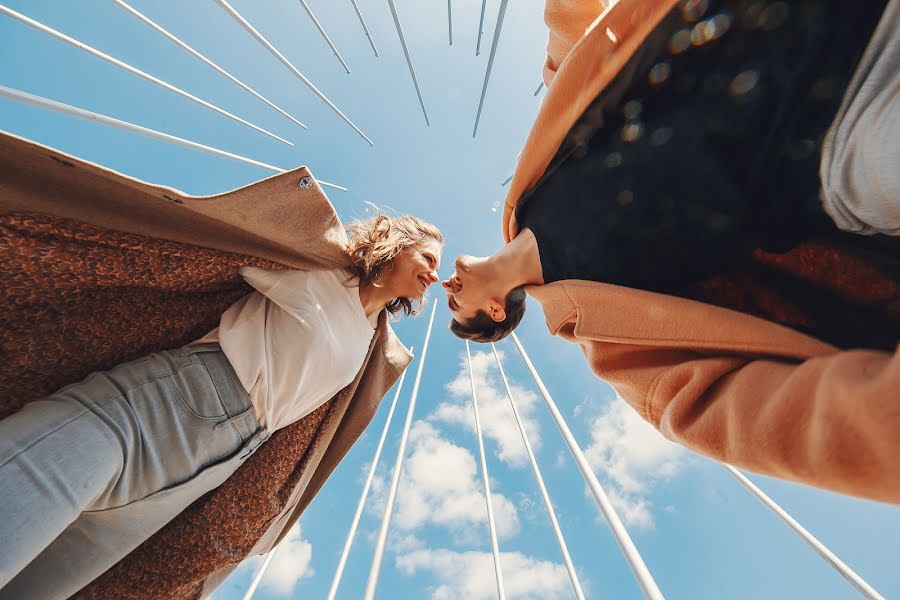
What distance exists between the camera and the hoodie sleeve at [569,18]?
4.98 feet

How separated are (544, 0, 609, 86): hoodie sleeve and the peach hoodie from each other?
1.53ft

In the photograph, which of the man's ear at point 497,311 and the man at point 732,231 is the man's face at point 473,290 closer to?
the man's ear at point 497,311

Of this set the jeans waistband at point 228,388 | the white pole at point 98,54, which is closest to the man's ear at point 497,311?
the jeans waistband at point 228,388

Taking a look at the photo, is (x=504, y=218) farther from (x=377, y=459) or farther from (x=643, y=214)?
(x=377, y=459)

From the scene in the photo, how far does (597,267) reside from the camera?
46.3 inches

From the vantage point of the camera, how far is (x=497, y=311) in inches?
70.9

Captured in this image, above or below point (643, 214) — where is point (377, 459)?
below

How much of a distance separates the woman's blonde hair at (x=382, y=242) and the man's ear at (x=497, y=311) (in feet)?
1.65

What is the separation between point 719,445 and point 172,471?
57.2 inches

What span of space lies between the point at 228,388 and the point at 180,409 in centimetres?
15

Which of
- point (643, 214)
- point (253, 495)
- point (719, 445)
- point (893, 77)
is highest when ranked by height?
point (893, 77)

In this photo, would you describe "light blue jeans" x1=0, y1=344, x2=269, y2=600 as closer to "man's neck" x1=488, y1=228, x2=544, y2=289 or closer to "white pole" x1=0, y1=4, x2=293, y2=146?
"man's neck" x1=488, y1=228, x2=544, y2=289

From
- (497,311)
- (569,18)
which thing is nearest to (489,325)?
(497,311)

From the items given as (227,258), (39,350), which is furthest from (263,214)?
(39,350)
